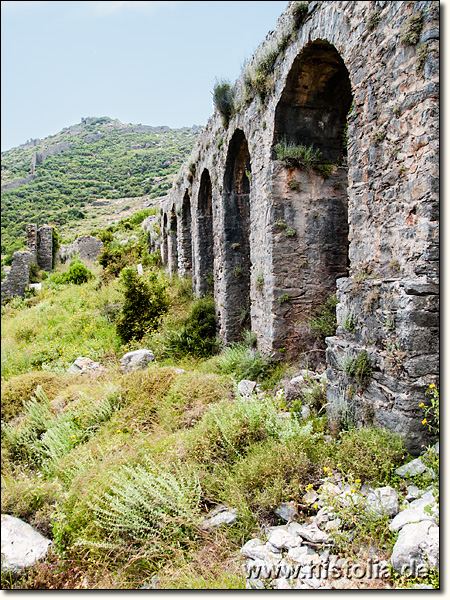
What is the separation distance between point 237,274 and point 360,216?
16.4 feet

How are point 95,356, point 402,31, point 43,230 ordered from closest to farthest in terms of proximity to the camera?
1. point 402,31
2. point 95,356
3. point 43,230

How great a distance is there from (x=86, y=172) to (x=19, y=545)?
62.6m

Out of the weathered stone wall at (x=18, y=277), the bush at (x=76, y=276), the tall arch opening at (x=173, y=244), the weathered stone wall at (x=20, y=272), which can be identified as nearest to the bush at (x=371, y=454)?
the tall arch opening at (x=173, y=244)

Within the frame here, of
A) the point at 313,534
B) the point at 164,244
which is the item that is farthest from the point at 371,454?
the point at 164,244

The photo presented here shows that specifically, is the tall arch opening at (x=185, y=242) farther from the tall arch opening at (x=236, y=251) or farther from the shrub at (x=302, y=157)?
the shrub at (x=302, y=157)

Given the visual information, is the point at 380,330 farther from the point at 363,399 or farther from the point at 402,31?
the point at 402,31

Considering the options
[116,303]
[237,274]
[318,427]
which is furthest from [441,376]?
[116,303]

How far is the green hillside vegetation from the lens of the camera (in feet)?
9.43

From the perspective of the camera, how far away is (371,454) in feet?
9.81

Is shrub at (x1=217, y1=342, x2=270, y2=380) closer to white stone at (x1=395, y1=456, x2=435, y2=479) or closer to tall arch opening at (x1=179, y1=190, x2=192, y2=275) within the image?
white stone at (x1=395, y1=456, x2=435, y2=479)

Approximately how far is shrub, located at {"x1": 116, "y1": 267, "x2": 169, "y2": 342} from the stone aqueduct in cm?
380

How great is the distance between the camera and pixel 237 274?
866cm

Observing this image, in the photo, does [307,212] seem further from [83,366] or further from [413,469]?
[83,366]

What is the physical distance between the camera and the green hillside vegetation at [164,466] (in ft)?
9.43
